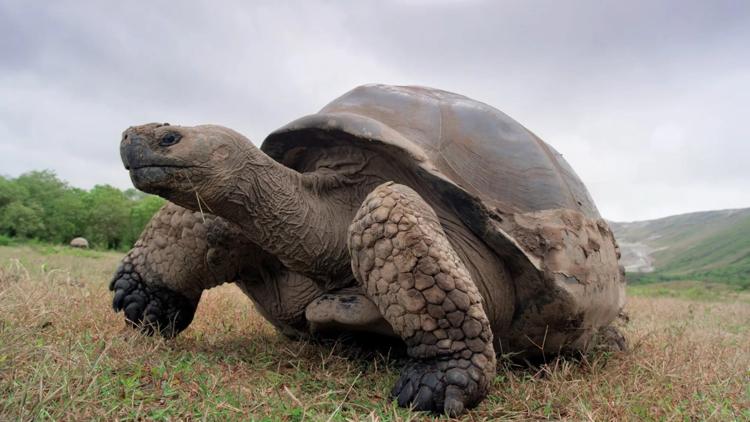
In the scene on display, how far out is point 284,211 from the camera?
2758mm

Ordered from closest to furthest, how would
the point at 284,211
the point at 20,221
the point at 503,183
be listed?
the point at 284,211, the point at 503,183, the point at 20,221

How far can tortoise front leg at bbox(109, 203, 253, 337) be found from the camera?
3186 millimetres

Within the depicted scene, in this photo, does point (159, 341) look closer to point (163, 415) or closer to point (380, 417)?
point (163, 415)

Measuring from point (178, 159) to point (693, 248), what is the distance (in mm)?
51762

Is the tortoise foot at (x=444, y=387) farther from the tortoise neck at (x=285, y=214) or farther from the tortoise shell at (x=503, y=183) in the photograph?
the tortoise neck at (x=285, y=214)

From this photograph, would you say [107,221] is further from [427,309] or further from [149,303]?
[427,309]

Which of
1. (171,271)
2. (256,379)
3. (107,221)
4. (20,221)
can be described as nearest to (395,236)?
(256,379)

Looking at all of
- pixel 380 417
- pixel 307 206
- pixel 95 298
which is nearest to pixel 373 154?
pixel 307 206

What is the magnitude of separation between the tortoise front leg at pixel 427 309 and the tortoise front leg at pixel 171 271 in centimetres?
111

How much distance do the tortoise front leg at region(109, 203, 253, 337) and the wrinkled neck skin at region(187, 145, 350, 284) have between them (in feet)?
1.37

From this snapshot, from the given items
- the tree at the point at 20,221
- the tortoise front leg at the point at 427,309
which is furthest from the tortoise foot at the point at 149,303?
the tree at the point at 20,221

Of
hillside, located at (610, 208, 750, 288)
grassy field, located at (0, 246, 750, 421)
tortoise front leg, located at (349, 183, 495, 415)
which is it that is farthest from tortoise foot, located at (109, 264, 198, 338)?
hillside, located at (610, 208, 750, 288)

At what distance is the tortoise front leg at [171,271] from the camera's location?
10.5ft

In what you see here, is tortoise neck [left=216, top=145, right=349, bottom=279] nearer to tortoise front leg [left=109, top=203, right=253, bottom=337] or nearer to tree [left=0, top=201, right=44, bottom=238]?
tortoise front leg [left=109, top=203, right=253, bottom=337]
